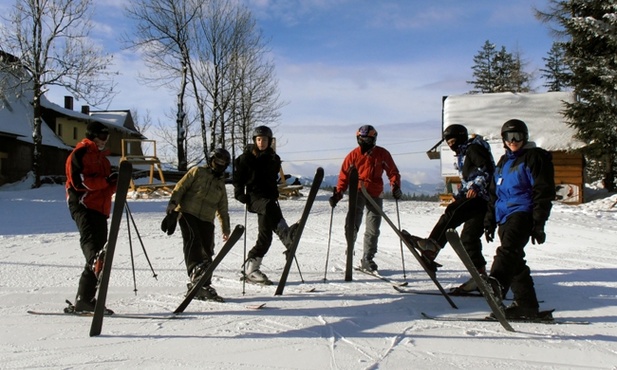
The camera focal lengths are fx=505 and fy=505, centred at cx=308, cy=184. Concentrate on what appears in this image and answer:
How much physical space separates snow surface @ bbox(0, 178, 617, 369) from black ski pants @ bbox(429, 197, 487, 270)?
542 mm

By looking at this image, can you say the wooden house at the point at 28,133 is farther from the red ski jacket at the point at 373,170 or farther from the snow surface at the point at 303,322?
the red ski jacket at the point at 373,170

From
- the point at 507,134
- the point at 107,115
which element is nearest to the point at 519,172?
the point at 507,134

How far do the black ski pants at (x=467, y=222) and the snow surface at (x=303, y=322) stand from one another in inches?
21.3

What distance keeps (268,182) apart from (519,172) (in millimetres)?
2750

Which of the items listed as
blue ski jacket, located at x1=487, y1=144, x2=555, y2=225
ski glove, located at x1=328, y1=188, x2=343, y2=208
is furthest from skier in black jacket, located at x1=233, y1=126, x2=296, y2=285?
blue ski jacket, located at x1=487, y1=144, x2=555, y2=225

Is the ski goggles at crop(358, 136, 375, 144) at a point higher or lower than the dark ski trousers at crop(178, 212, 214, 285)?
higher

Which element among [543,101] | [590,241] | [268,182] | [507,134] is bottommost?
[590,241]

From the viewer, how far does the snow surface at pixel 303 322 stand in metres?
3.39

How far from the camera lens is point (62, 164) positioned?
3491 cm

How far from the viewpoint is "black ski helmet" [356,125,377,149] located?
655 centimetres

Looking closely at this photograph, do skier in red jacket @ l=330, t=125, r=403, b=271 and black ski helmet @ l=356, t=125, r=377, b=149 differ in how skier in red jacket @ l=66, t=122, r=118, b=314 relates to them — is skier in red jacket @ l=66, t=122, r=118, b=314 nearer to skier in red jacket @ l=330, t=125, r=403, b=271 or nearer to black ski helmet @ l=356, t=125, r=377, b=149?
skier in red jacket @ l=330, t=125, r=403, b=271

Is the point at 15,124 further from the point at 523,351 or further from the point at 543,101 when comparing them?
the point at 523,351

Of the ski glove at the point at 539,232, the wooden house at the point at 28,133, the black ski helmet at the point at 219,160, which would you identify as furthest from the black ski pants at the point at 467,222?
the wooden house at the point at 28,133

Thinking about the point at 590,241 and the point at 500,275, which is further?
the point at 590,241
